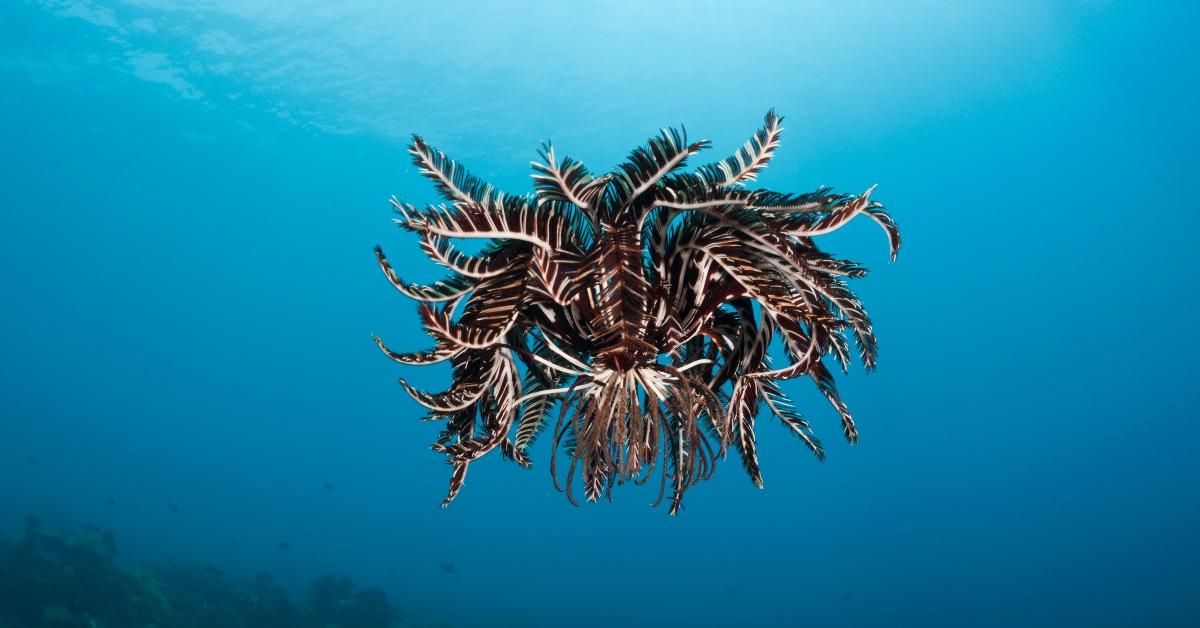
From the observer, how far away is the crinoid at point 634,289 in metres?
4.63

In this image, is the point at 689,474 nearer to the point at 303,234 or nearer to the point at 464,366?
the point at 464,366

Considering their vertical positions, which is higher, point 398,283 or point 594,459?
point 398,283

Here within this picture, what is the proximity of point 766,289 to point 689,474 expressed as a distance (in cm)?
141

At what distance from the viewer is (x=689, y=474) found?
5.12 metres

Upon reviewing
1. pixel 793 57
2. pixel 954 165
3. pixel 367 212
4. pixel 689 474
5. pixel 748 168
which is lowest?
pixel 689 474

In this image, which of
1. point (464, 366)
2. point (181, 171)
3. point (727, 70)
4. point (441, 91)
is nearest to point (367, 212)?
point (181, 171)

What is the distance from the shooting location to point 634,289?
448cm

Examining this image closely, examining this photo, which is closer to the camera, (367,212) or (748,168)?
(748,168)

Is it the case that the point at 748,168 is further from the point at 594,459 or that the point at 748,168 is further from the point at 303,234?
the point at 303,234

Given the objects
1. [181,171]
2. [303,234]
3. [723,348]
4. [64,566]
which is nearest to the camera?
[723,348]

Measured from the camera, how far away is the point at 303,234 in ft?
305

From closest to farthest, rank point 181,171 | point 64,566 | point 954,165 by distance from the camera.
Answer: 1. point 64,566
2. point 954,165
3. point 181,171

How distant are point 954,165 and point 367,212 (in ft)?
187

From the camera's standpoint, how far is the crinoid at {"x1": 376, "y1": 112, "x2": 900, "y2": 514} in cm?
463
